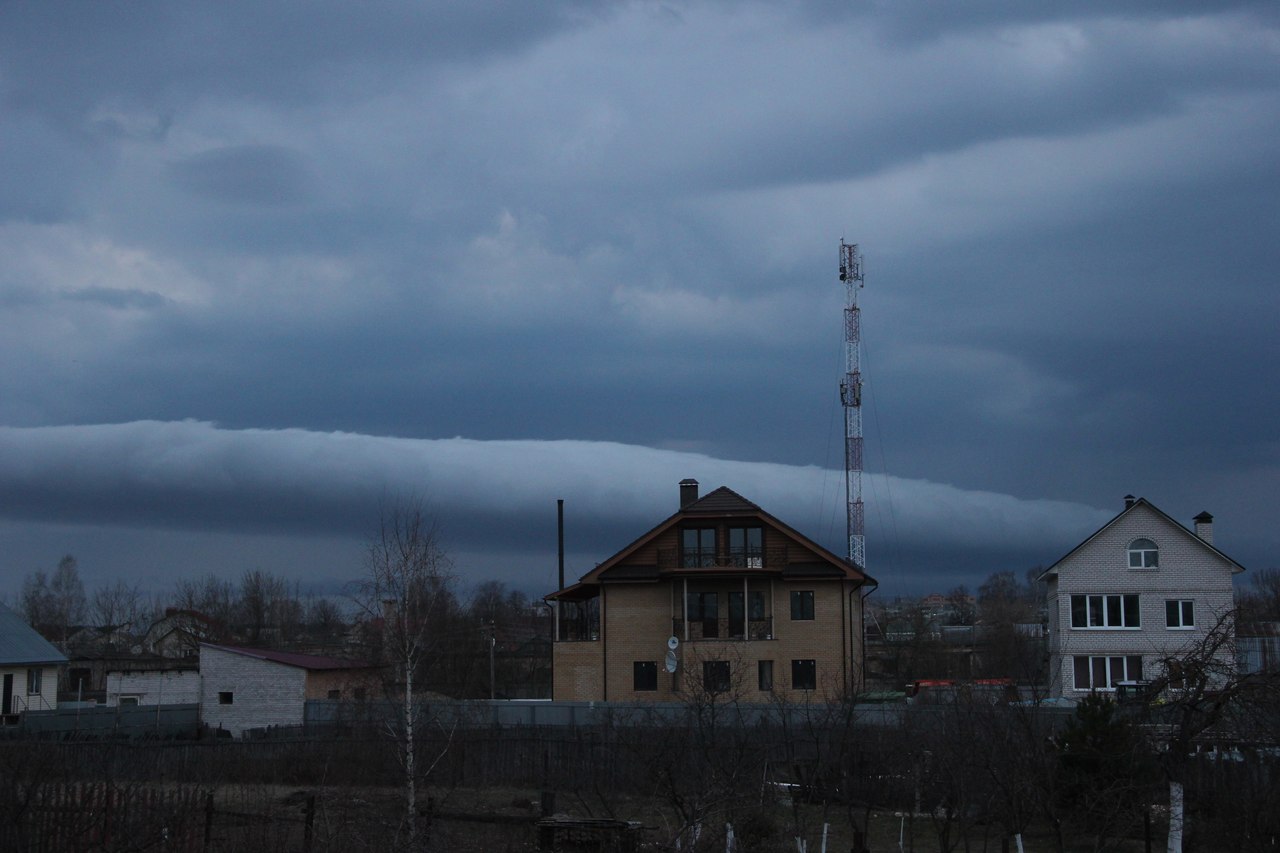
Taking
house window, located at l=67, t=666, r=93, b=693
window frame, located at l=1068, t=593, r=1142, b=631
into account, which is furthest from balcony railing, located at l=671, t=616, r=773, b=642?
house window, located at l=67, t=666, r=93, b=693

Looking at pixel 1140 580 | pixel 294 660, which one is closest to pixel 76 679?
pixel 294 660

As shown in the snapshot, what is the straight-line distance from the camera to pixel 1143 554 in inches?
2116

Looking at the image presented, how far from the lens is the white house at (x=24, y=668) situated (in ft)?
171

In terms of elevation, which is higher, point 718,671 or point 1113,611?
point 1113,611

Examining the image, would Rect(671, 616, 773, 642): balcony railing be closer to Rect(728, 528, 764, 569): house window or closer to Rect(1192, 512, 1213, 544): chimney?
Rect(728, 528, 764, 569): house window

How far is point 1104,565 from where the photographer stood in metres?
54.0

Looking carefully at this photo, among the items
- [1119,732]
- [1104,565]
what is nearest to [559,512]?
[1104,565]

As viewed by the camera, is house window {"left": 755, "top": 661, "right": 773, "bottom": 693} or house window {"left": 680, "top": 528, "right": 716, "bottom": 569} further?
house window {"left": 680, "top": 528, "right": 716, "bottom": 569}

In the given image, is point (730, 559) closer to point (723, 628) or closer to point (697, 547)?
point (697, 547)

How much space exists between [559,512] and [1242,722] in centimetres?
5086

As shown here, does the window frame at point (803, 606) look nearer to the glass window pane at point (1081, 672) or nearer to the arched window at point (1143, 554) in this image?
the glass window pane at point (1081, 672)

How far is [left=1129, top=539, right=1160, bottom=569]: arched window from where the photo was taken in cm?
5359

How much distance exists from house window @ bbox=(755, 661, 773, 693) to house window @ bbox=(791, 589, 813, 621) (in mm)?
2290

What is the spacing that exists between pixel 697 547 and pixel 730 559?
156cm
